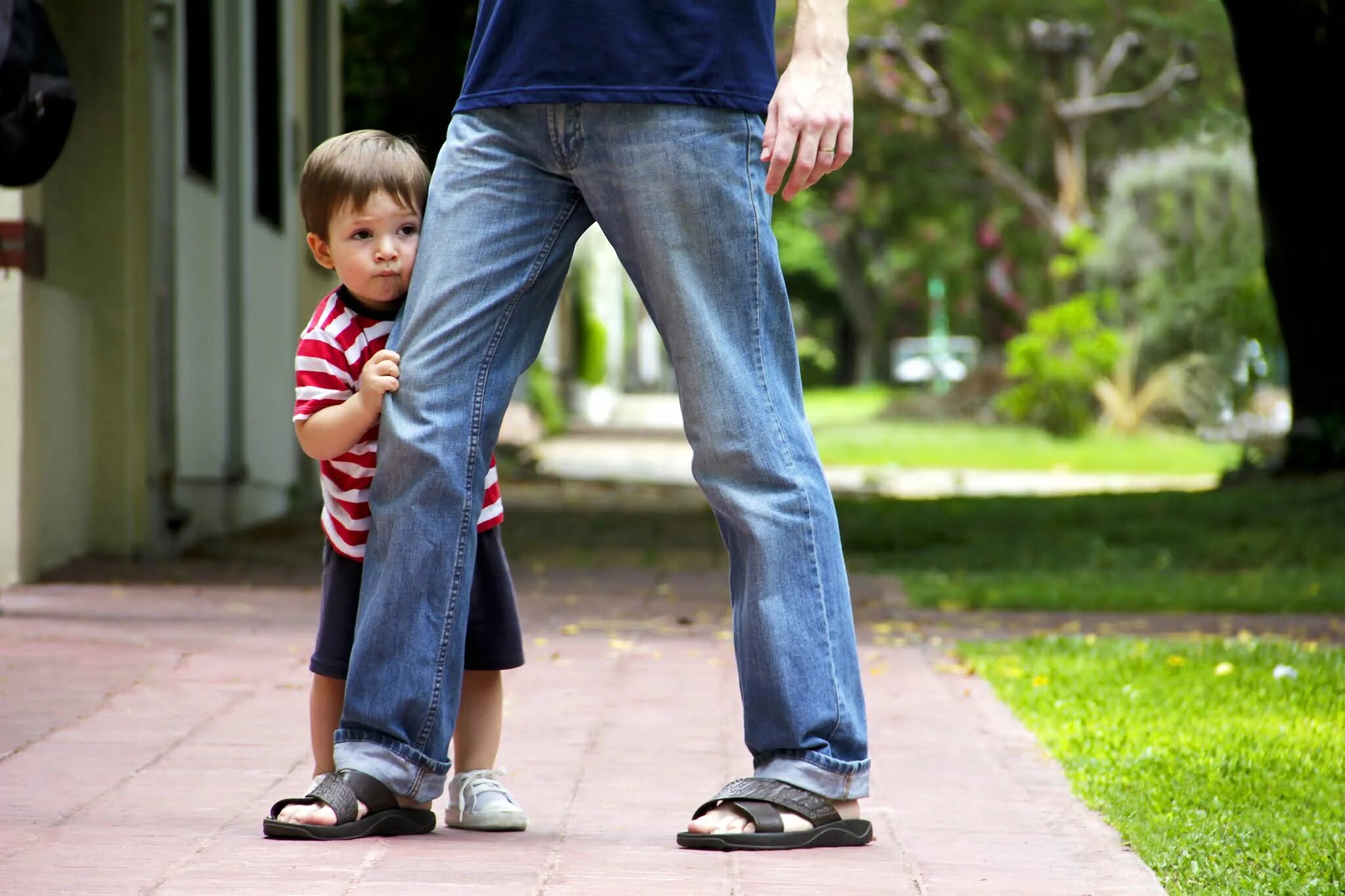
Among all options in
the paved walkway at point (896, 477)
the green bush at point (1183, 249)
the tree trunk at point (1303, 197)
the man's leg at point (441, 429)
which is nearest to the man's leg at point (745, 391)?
the man's leg at point (441, 429)

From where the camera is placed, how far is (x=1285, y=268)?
1209cm

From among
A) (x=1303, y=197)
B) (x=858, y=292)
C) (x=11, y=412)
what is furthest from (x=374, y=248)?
(x=858, y=292)

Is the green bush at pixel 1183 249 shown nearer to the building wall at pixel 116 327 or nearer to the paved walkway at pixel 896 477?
the paved walkway at pixel 896 477

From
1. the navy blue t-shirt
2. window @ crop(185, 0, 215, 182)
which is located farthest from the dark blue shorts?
window @ crop(185, 0, 215, 182)

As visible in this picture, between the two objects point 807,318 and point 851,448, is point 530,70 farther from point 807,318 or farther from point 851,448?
point 807,318

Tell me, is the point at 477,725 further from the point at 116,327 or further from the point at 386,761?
the point at 116,327

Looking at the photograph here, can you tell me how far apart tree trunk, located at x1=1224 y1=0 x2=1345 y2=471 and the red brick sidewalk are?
21.4 ft

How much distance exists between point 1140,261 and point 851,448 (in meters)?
5.36

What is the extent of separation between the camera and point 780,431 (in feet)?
9.70

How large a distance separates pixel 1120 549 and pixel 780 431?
21.9ft

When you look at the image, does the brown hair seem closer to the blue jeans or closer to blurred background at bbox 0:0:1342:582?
the blue jeans

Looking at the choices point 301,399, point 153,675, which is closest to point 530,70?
point 301,399

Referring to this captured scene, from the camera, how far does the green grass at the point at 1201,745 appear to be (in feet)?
10.1

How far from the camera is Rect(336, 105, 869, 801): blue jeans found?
293 cm
